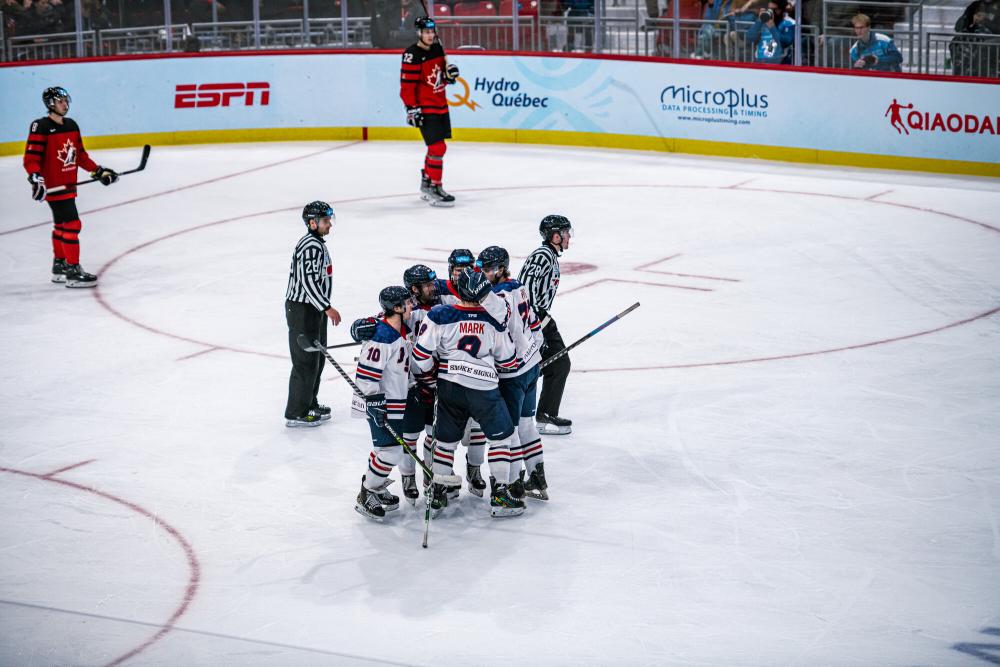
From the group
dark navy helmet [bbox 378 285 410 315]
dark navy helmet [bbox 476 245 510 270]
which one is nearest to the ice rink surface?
dark navy helmet [bbox 378 285 410 315]

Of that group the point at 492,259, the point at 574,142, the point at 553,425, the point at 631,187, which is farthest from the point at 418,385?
the point at 574,142

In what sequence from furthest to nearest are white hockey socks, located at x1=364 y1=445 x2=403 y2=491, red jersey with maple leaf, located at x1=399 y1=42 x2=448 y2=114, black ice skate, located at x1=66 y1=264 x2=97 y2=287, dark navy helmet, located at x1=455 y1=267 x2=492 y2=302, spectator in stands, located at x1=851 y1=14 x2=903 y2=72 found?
1. spectator in stands, located at x1=851 y1=14 x2=903 y2=72
2. red jersey with maple leaf, located at x1=399 y1=42 x2=448 y2=114
3. black ice skate, located at x1=66 y1=264 x2=97 y2=287
4. white hockey socks, located at x1=364 y1=445 x2=403 y2=491
5. dark navy helmet, located at x1=455 y1=267 x2=492 y2=302

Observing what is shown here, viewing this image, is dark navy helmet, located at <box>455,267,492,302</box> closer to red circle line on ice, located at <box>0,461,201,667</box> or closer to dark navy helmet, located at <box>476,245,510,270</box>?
dark navy helmet, located at <box>476,245,510,270</box>

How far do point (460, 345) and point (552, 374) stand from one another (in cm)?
164

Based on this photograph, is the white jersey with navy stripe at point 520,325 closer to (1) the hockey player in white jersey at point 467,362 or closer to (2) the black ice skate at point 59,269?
(1) the hockey player in white jersey at point 467,362

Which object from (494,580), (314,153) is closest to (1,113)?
(314,153)

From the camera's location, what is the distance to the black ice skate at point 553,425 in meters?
8.27

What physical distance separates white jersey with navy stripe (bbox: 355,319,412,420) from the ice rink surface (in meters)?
0.66

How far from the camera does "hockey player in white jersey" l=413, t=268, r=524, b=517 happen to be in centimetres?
667

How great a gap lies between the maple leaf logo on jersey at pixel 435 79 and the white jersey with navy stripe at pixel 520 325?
9081 millimetres

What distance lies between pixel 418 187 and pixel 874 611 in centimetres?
1170

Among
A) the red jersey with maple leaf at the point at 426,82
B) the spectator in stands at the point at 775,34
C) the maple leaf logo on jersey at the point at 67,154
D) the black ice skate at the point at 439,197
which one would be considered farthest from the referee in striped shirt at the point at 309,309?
the spectator in stands at the point at 775,34

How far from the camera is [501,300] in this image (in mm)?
6805

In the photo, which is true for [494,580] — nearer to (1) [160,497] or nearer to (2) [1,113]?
(1) [160,497]
